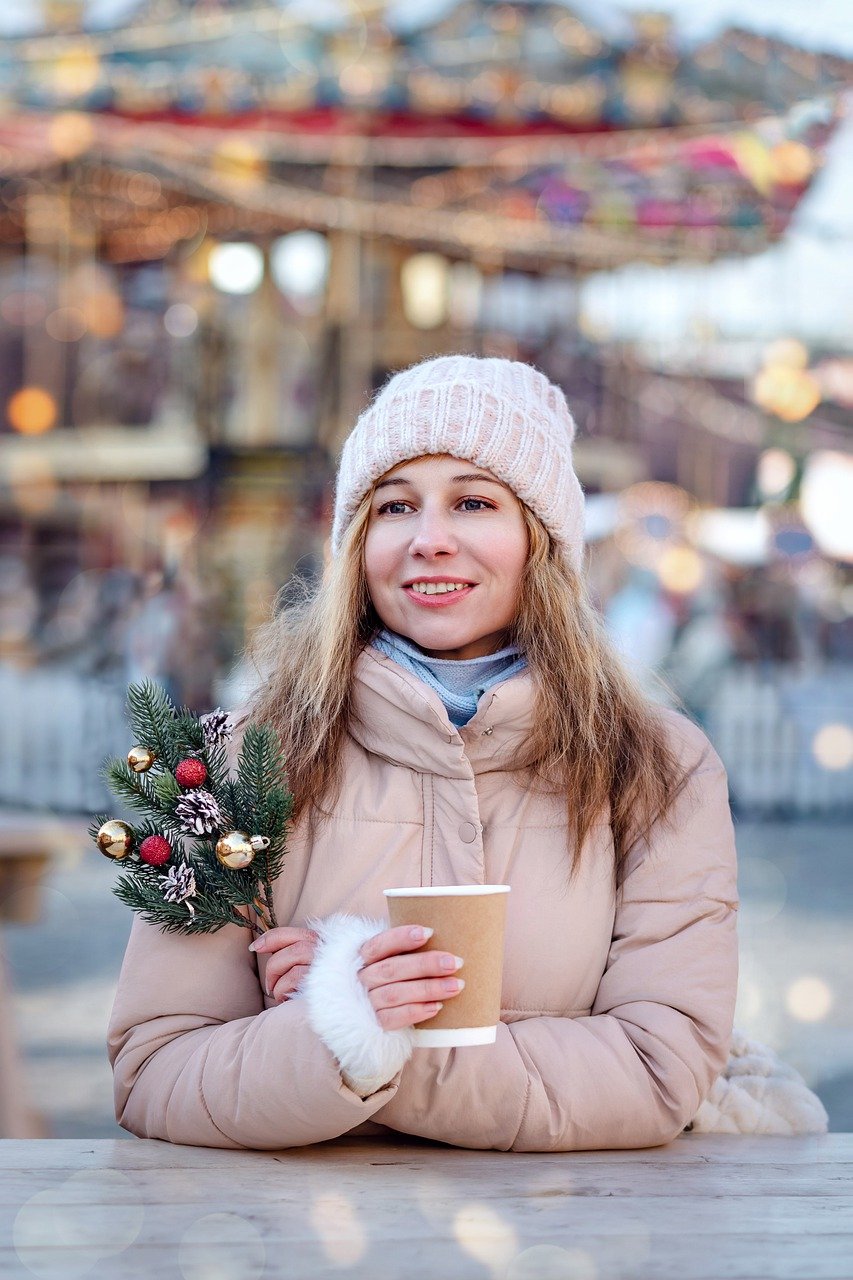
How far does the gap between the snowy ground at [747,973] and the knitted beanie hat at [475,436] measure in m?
2.13

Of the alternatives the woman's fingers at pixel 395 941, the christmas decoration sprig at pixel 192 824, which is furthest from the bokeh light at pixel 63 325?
the woman's fingers at pixel 395 941

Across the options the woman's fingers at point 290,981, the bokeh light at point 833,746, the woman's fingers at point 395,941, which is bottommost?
the bokeh light at point 833,746

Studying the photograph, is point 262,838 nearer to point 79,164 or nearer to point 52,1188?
point 52,1188

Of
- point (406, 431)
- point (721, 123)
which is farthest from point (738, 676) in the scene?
point (406, 431)

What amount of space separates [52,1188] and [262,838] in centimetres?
38

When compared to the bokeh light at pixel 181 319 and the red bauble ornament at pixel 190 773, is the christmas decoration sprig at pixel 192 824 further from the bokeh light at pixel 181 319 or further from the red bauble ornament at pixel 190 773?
the bokeh light at pixel 181 319

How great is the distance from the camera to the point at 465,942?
134cm

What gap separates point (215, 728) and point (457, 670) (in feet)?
1.09

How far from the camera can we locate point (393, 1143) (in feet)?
5.39

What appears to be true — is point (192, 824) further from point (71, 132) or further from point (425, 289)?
point (425, 289)

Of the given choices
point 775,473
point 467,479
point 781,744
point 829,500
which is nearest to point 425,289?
point 775,473

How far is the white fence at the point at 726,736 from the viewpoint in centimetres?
830

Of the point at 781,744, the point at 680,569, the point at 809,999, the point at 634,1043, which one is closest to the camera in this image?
the point at 634,1043

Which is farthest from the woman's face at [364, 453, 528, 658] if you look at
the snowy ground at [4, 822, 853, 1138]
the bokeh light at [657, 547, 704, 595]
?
the bokeh light at [657, 547, 704, 595]
